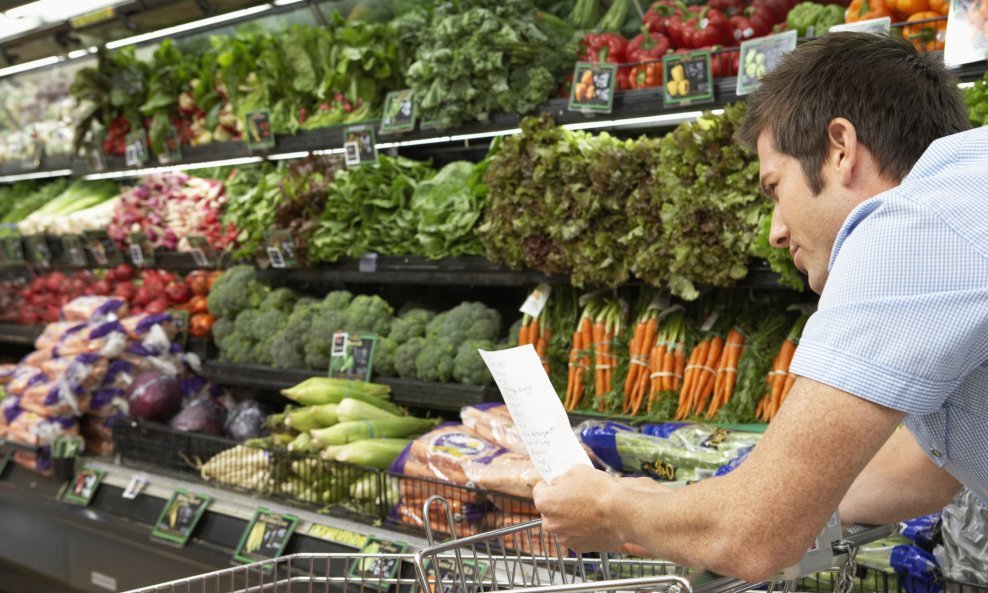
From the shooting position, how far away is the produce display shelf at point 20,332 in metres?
5.47

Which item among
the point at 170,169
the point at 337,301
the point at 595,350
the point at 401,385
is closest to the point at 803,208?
the point at 595,350

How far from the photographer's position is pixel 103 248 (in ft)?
17.7

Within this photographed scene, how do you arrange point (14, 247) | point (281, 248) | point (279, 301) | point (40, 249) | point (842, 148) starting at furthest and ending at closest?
point (14, 247) < point (40, 249) < point (279, 301) < point (281, 248) < point (842, 148)

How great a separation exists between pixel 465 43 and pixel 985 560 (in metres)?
2.56

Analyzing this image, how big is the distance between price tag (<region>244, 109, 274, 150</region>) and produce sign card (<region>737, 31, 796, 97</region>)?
231cm

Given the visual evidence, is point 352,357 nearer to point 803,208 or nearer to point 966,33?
point 966,33

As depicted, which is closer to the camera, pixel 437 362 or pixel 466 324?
pixel 437 362

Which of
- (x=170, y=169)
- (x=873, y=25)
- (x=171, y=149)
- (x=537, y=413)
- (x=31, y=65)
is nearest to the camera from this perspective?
(x=537, y=413)

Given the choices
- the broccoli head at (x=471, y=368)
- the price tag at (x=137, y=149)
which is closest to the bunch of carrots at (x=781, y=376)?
the broccoli head at (x=471, y=368)

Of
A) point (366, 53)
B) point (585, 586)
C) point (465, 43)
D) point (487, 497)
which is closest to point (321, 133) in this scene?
point (366, 53)

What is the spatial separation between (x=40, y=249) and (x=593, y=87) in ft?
13.6

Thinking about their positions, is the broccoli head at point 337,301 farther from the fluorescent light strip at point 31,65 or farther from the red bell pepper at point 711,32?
the fluorescent light strip at point 31,65

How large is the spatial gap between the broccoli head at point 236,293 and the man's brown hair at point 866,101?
3.70 meters

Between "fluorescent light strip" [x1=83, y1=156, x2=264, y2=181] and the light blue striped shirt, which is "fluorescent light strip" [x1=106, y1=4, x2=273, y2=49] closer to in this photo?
"fluorescent light strip" [x1=83, y1=156, x2=264, y2=181]
